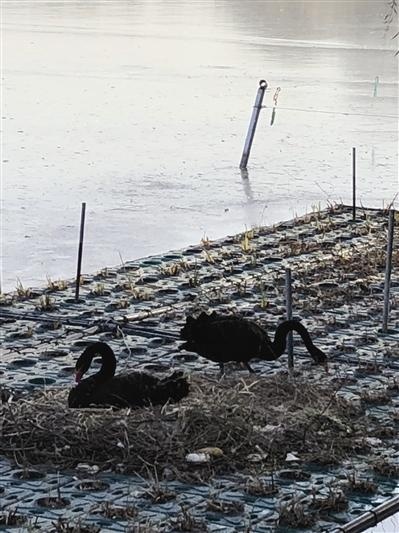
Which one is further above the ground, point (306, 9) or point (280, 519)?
point (306, 9)

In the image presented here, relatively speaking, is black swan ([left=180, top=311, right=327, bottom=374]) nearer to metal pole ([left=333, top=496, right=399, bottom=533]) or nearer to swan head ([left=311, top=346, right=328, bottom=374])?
swan head ([left=311, top=346, right=328, bottom=374])

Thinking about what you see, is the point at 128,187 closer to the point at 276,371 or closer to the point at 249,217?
the point at 249,217

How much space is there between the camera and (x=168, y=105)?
559 inches

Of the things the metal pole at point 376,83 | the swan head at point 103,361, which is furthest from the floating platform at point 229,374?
the metal pole at point 376,83

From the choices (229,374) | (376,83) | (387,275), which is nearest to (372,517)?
(229,374)

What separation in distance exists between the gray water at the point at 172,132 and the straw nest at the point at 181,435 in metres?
2.57

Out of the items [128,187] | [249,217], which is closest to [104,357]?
[249,217]

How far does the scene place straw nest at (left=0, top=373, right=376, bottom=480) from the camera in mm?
4352

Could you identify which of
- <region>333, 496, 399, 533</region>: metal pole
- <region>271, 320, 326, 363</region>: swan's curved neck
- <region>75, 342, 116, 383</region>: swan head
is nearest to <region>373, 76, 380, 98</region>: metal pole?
<region>271, 320, 326, 363</region>: swan's curved neck

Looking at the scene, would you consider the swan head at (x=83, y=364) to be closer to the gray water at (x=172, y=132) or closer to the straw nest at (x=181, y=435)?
the straw nest at (x=181, y=435)

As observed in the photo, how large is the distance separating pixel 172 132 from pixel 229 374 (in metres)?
7.53

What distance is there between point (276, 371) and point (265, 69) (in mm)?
11858

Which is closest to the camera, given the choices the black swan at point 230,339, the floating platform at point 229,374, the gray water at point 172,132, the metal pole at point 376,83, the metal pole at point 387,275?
the floating platform at point 229,374

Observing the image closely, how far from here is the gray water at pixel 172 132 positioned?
344 inches
